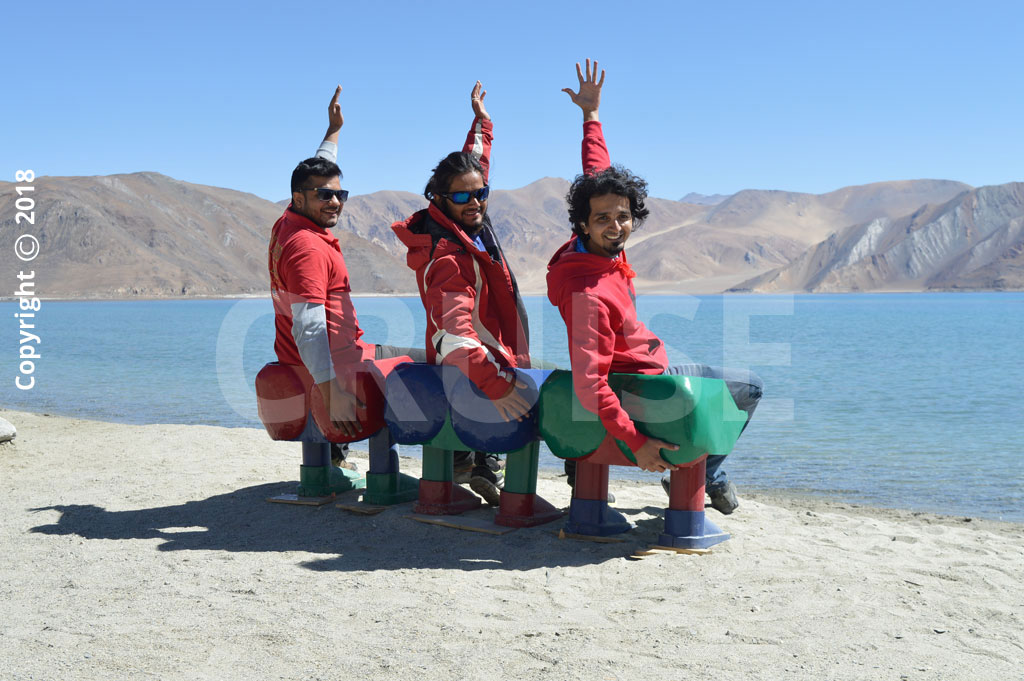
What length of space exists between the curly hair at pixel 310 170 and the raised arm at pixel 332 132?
35 centimetres

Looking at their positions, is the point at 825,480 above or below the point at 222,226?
below

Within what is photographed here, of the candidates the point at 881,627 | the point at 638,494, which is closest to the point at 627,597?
the point at 881,627

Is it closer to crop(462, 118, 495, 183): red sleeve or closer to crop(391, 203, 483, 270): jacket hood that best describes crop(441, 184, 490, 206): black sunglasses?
crop(391, 203, 483, 270): jacket hood

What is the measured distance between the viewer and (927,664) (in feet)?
12.3

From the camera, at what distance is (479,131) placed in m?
6.30

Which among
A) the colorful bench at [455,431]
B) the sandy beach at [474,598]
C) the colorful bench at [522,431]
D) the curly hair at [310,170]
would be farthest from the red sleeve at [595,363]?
the curly hair at [310,170]

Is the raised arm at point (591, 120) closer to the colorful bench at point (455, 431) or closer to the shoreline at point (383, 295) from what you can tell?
the colorful bench at point (455, 431)

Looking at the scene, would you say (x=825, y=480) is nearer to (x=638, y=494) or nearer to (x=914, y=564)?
(x=638, y=494)

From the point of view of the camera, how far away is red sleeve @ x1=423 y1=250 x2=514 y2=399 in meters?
A: 4.91

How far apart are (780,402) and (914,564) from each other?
1311cm

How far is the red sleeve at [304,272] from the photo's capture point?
570cm

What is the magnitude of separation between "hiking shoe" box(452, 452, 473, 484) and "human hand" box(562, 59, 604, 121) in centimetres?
260

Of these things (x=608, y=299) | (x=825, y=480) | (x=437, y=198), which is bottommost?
(x=825, y=480)

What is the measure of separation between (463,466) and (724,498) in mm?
1899
